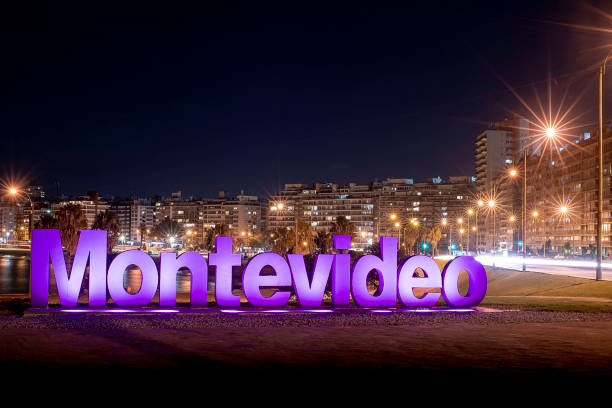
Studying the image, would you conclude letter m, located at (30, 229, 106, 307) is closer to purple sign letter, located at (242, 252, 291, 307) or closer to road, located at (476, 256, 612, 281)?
purple sign letter, located at (242, 252, 291, 307)

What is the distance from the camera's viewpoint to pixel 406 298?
803 inches

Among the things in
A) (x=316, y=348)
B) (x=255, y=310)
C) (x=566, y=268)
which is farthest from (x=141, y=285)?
(x=566, y=268)

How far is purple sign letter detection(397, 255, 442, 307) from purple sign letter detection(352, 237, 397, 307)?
31 centimetres

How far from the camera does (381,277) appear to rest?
20.4m

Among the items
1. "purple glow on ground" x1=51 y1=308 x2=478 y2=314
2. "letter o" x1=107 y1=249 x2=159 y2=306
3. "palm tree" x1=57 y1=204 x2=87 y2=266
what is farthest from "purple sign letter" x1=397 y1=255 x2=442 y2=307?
"palm tree" x1=57 y1=204 x2=87 y2=266

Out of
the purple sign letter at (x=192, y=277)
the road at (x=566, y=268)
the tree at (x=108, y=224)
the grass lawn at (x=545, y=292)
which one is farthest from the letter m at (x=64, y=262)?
the tree at (x=108, y=224)

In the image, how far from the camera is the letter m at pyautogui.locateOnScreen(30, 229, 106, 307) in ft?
62.2

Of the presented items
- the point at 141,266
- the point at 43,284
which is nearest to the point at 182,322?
the point at 141,266

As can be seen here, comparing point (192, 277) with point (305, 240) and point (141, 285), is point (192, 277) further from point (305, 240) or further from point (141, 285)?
point (305, 240)

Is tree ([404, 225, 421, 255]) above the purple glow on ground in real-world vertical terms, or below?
above

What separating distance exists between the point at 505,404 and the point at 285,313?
11137 mm

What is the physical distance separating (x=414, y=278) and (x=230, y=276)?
272 inches

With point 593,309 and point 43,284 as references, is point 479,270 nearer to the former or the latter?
point 593,309

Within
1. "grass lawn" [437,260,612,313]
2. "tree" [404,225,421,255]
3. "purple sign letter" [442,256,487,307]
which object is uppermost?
"tree" [404,225,421,255]
